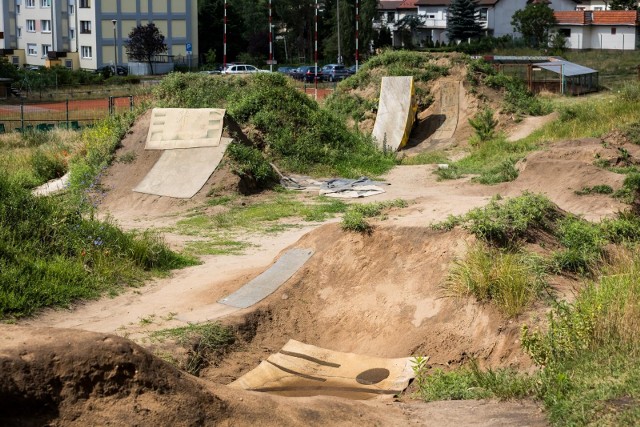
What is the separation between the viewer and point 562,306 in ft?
30.2

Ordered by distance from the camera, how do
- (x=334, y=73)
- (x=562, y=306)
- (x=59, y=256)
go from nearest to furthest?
1. (x=562, y=306)
2. (x=59, y=256)
3. (x=334, y=73)

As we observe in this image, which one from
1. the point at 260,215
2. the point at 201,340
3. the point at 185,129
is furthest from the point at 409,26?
the point at 201,340

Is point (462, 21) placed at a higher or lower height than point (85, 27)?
higher

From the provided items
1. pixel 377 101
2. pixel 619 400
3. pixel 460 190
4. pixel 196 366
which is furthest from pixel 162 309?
pixel 377 101

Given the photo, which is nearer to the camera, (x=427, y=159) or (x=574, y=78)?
(x=427, y=159)

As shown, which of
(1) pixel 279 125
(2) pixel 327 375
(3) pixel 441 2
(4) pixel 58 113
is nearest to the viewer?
(2) pixel 327 375

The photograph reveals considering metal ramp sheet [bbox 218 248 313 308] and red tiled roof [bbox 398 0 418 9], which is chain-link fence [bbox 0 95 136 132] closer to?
metal ramp sheet [bbox 218 248 313 308]

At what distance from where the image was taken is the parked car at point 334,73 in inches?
2051

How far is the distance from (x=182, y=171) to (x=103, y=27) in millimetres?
50347

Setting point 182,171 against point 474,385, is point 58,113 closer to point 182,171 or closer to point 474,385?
point 182,171

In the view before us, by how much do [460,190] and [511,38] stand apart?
50.9 meters

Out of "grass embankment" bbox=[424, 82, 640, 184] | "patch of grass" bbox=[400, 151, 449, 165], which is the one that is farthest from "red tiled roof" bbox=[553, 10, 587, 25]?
"patch of grass" bbox=[400, 151, 449, 165]

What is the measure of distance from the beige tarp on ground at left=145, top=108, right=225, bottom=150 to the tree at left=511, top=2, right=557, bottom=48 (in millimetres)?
47132

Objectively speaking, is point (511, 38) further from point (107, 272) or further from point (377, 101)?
point (107, 272)
